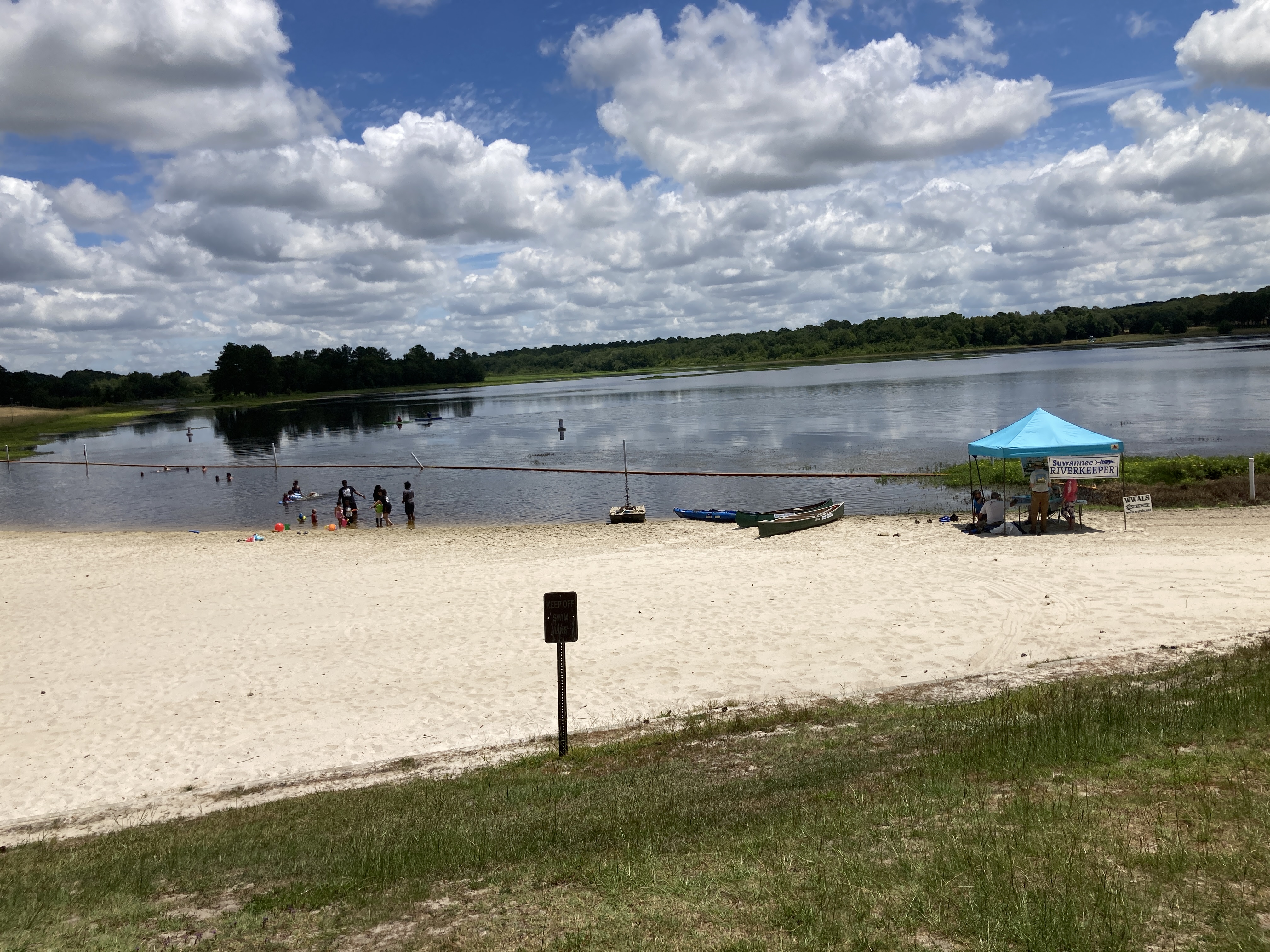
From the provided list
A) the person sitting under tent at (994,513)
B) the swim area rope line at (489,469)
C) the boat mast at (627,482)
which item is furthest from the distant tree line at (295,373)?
the person sitting under tent at (994,513)

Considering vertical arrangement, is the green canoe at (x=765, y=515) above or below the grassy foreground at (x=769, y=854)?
below

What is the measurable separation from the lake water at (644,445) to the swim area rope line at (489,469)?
40 cm

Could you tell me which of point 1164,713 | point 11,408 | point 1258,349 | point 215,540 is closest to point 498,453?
point 215,540

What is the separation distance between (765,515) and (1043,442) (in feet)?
25.7

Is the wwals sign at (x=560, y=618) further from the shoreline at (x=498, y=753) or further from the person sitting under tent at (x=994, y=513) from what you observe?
the person sitting under tent at (x=994, y=513)

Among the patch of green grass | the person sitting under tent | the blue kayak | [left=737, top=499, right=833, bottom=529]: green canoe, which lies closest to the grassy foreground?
the person sitting under tent

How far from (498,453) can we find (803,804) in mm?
53111

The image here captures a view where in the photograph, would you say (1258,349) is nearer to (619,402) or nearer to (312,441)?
(619,402)

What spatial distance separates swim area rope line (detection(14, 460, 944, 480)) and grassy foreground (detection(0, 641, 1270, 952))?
86.8 ft

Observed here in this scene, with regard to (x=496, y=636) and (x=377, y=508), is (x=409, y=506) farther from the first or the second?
(x=496, y=636)

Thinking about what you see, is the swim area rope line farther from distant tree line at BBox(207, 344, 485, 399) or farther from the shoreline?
distant tree line at BBox(207, 344, 485, 399)

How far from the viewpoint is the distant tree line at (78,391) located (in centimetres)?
14138

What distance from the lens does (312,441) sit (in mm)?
74000

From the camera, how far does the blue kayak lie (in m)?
27.3
